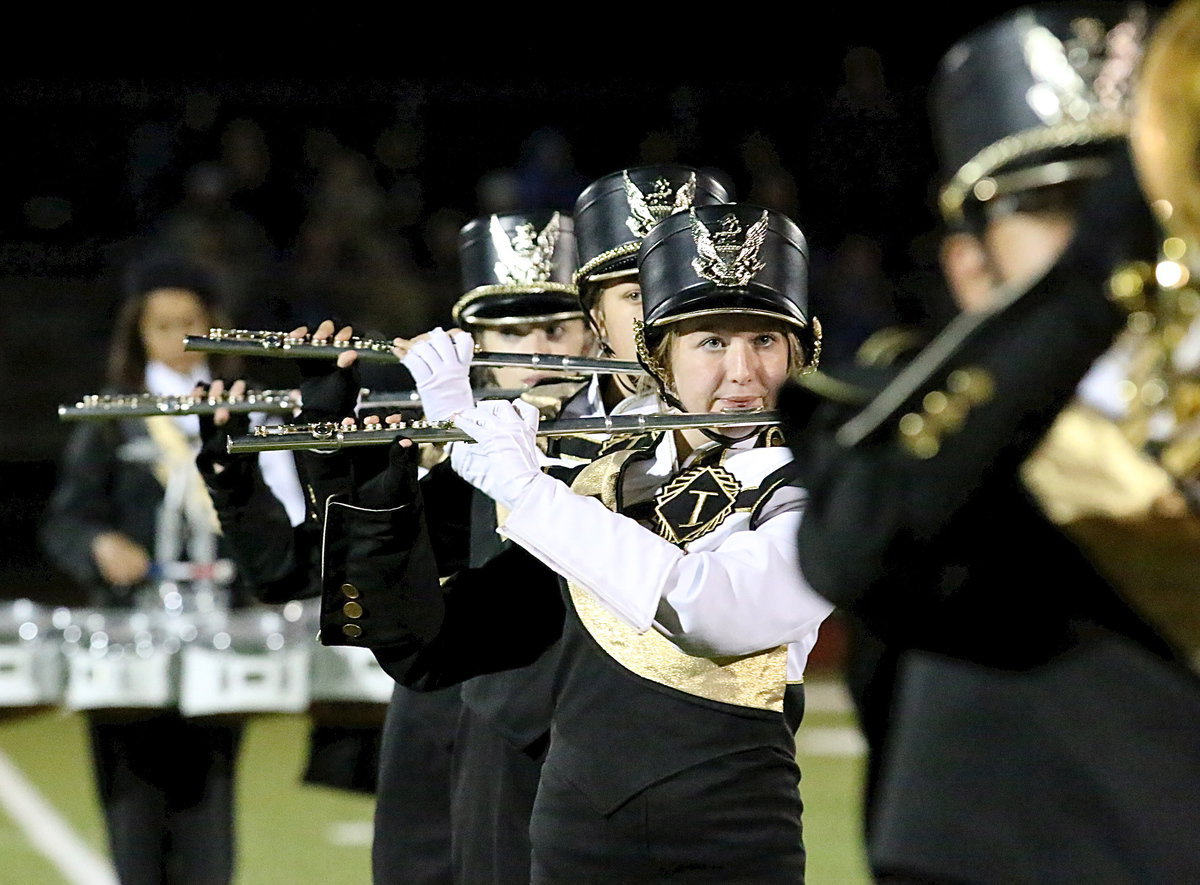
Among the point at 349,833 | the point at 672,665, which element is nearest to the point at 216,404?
the point at 672,665

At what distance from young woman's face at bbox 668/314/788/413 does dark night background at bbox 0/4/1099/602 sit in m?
7.76

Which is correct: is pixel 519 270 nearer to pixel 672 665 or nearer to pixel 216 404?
pixel 216 404

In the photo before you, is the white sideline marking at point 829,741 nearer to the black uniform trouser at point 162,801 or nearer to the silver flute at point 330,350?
the black uniform trouser at point 162,801

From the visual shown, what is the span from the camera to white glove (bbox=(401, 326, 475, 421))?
10.5 ft

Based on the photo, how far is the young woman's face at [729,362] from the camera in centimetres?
284

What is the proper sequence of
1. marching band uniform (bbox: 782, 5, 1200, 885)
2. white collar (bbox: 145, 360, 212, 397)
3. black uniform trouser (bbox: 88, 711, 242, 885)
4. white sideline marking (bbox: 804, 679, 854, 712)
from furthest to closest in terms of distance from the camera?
white sideline marking (bbox: 804, 679, 854, 712), white collar (bbox: 145, 360, 212, 397), black uniform trouser (bbox: 88, 711, 242, 885), marching band uniform (bbox: 782, 5, 1200, 885)

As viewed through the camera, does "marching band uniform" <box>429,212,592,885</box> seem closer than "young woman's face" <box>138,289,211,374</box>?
Yes

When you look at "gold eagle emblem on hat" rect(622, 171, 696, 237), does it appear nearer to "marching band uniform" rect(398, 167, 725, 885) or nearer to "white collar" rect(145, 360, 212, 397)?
"marching band uniform" rect(398, 167, 725, 885)

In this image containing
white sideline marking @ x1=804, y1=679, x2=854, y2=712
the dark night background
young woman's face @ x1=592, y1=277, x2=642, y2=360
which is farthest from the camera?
the dark night background

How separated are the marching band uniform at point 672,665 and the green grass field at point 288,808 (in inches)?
84.9

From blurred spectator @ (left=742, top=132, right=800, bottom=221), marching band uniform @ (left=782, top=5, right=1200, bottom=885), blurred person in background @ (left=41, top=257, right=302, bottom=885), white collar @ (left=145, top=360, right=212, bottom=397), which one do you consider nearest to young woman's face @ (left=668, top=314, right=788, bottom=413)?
marching band uniform @ (left=782, top=5, right=1200, bottom=885)

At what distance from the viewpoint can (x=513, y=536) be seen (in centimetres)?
263

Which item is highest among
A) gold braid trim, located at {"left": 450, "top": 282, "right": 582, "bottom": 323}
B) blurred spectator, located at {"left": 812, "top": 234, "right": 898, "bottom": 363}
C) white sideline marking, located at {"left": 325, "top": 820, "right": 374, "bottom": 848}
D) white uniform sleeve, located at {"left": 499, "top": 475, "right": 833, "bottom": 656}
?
blurred spectator, located at {"left": 812, "top": 234, "right": 898, "bottom": 363}

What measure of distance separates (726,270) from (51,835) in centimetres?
446
